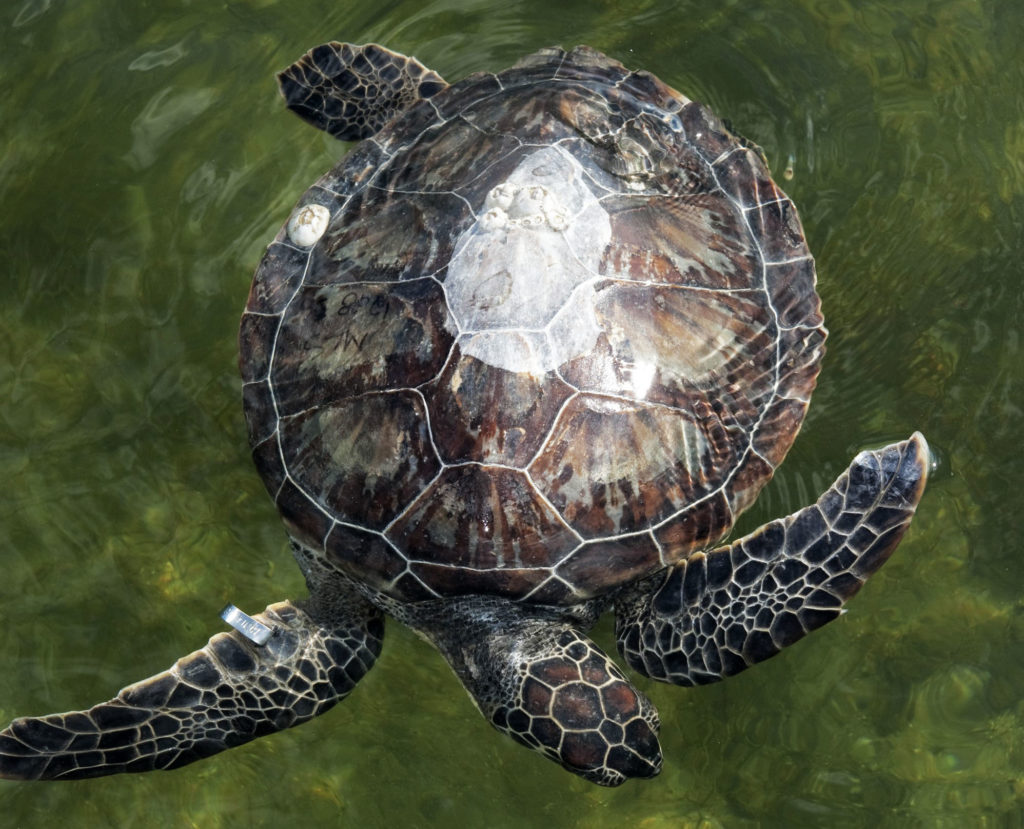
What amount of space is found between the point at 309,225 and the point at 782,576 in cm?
234

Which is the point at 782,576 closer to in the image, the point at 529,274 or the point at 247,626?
the point at 529,274

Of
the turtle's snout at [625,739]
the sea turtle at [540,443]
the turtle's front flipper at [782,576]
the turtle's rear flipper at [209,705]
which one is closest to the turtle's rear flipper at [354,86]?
the sea turtle at [540,443]

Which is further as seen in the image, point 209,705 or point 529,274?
point 209,705

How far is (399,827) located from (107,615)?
5.57 feet

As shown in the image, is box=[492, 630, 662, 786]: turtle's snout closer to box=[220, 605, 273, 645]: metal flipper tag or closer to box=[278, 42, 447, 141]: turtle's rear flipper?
box=[220, 605, 273, 645]: metal flipper tag

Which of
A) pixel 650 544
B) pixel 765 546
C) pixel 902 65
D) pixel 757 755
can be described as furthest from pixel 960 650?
pixel 902 65

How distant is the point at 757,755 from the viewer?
14.2 feet

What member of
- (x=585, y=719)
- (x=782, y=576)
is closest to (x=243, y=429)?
(x=585, y=719)

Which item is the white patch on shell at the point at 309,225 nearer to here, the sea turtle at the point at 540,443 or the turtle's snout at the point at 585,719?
the sea turtle at the point at 540,443

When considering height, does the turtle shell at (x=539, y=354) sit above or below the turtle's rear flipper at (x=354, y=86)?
below

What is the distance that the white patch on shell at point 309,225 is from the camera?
13.5ft

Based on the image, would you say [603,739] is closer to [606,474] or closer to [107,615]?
[606,474]

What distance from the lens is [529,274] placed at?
3357mm

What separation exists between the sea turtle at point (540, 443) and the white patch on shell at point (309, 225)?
0.7 inches
